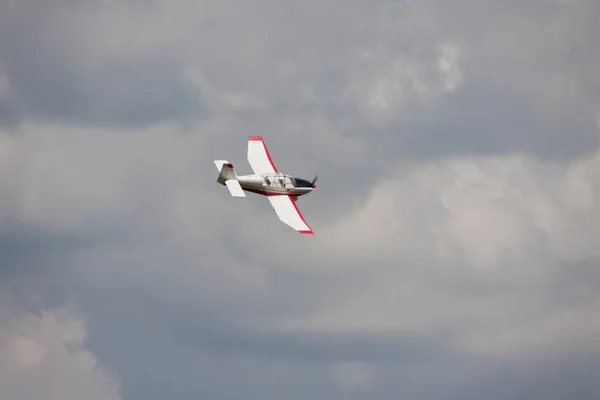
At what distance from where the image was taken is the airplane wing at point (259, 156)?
13475 cm

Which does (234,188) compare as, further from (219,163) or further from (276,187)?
(276,187)

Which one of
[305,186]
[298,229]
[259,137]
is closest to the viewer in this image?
[298,229]

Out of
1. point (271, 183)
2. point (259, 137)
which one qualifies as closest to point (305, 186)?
point (271, 183)

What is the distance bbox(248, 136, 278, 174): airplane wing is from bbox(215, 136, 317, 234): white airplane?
968mm

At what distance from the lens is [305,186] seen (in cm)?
12900

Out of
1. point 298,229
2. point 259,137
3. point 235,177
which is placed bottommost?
point 298,229

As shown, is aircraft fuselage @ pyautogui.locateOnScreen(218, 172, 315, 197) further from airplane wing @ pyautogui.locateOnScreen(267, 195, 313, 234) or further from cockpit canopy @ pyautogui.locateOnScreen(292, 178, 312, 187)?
airplane wing @ pyautogui.locateOnScreen(267, 195, 313, 234)

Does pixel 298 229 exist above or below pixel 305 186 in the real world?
below

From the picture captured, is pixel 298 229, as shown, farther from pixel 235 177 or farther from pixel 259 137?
pixel 259 137

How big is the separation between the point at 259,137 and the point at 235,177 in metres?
16.8

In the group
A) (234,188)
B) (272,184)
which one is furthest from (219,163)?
(272,184)

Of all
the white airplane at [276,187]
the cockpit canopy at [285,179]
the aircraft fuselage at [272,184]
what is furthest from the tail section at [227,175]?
the cockpit canopy at [285,179]

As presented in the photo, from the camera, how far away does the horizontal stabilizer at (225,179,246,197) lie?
119794 millimetres

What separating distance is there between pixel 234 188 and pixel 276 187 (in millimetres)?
7859
